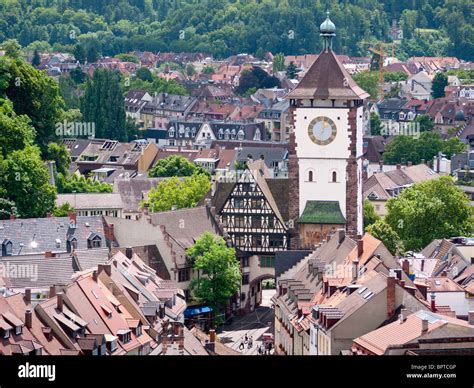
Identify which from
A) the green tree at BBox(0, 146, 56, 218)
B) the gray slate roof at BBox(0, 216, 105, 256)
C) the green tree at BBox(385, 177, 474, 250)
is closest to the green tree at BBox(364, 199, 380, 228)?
the green tree at BBox(385, 177, 474, 250)

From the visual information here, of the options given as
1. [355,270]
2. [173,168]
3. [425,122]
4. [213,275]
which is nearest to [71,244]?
[213,275]

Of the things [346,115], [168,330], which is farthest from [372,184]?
[168,330]

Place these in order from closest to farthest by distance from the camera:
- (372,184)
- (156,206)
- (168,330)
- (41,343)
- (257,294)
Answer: (41,343) < (168,330) < (257,294) < (156,206) < (372,184)

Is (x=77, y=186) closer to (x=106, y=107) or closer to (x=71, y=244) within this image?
(x=71, y=244)

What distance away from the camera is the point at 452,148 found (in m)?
150

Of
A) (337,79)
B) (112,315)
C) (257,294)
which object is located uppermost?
(337,79)

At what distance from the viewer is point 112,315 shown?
4703cm

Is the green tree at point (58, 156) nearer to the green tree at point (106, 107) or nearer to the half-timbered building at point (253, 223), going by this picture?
the half-timbered building at point (253, 223)

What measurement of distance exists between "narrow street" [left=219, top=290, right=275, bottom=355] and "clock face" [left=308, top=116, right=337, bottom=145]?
840 centimetres

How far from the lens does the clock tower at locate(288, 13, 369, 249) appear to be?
79125 mm

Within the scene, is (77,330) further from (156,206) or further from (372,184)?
(372,184)

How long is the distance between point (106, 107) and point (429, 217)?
7979cm

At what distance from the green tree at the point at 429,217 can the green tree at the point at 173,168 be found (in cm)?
3552

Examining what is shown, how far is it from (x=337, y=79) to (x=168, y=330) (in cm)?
3261
